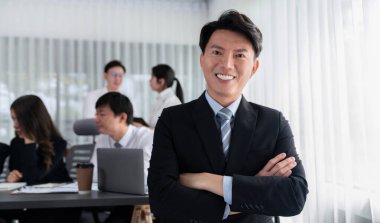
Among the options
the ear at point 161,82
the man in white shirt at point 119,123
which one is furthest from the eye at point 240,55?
the ear at point 161,82

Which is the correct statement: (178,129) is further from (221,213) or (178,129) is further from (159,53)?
(159,53)

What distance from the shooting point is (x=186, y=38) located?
5.50 m

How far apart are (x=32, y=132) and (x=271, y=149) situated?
1.95m

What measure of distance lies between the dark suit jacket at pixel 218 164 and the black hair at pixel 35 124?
61.5 inches

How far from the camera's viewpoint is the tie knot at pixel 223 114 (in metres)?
1.38

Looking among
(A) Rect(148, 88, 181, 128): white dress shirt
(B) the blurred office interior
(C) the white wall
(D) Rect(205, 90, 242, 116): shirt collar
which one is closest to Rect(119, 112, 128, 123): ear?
(A) Rect(148, 88, 181, 128): white dress shirt

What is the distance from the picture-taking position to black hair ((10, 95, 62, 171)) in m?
2.67

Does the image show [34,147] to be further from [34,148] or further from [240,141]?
[240,141]

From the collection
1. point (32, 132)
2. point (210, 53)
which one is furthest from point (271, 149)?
point (32, 132)

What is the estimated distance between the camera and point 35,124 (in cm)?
269

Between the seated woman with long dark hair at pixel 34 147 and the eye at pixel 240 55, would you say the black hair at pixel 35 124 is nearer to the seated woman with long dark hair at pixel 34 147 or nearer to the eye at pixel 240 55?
the seated woman with long dark hair at pixel 34 147

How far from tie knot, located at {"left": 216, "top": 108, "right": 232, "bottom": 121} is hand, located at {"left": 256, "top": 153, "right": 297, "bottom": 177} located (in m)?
0.22

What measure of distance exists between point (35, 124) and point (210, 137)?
71.2 inches

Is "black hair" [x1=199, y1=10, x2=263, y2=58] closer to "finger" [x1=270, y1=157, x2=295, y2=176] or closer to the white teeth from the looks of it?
the white teeth
